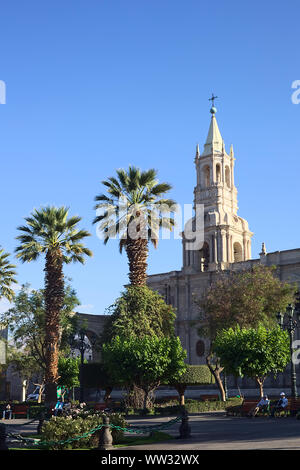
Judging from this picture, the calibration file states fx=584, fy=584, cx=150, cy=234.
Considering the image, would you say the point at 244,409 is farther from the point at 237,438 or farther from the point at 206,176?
the point at 206,176

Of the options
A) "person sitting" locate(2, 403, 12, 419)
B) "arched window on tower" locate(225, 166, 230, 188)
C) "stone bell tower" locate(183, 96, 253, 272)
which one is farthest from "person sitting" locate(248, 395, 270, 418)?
"arched window on tower" locate(225, 166, 230, 188)

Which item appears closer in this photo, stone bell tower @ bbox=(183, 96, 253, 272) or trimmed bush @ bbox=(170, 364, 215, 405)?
trimmed bush @ bbox=(170, 364, 215, 405)

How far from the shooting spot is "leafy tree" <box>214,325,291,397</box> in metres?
30.7

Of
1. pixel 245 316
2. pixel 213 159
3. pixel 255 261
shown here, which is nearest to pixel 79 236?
pixel 245 316

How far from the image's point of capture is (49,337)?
113ft

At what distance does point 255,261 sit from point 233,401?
2500cm

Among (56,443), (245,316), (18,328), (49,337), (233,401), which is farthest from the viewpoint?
(18,328)

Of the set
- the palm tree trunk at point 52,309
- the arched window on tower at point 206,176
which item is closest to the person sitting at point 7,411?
the palm tree trunk at point 52,309

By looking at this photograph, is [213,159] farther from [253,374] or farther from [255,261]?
[253,374]

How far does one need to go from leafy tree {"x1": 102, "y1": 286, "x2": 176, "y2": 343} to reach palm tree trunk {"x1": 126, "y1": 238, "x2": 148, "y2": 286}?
643 millimetres

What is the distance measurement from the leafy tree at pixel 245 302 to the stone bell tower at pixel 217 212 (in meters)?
19.2

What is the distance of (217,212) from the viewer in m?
64.2

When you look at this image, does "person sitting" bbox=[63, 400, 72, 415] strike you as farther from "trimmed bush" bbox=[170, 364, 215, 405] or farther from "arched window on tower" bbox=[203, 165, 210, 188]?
"arched window on tower" bbox=[203, 165, 210, 188]

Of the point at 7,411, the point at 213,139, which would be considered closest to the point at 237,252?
the point at 213,139
